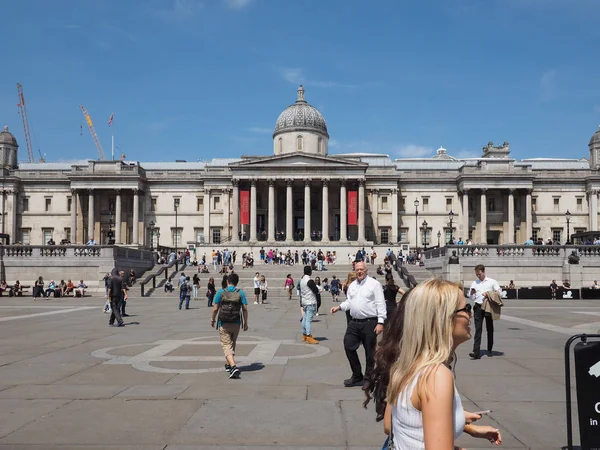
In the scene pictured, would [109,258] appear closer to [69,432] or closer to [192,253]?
[192,253]

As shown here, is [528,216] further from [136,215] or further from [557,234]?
[136,215]

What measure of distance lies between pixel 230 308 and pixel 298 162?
6436 cm

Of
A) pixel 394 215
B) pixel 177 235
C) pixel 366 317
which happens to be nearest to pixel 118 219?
pixel 177 235

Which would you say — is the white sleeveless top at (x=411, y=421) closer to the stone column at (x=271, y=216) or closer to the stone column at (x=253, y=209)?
the stone column at (x=271, y=216)

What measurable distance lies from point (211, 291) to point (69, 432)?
83.0 ft

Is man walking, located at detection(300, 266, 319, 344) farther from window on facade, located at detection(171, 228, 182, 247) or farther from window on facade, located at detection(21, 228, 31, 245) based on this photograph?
window on facade, located at detection(21, 228, 31, 245)

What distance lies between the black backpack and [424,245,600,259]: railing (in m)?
38.5

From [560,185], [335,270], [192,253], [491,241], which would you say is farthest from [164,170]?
[560,185]

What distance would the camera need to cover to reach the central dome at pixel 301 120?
Result: 267 feet

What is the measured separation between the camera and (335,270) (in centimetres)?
5694

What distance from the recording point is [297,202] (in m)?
82.2

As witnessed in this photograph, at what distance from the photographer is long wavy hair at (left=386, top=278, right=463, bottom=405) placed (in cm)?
333

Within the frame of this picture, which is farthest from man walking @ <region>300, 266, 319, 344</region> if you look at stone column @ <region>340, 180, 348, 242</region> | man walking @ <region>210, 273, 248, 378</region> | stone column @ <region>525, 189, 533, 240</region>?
stone column @ <region>525, 189, 533, 240</region>

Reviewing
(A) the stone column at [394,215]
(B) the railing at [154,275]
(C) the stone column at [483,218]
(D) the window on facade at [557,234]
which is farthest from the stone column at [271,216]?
(D) the window on facade at [557,234]
